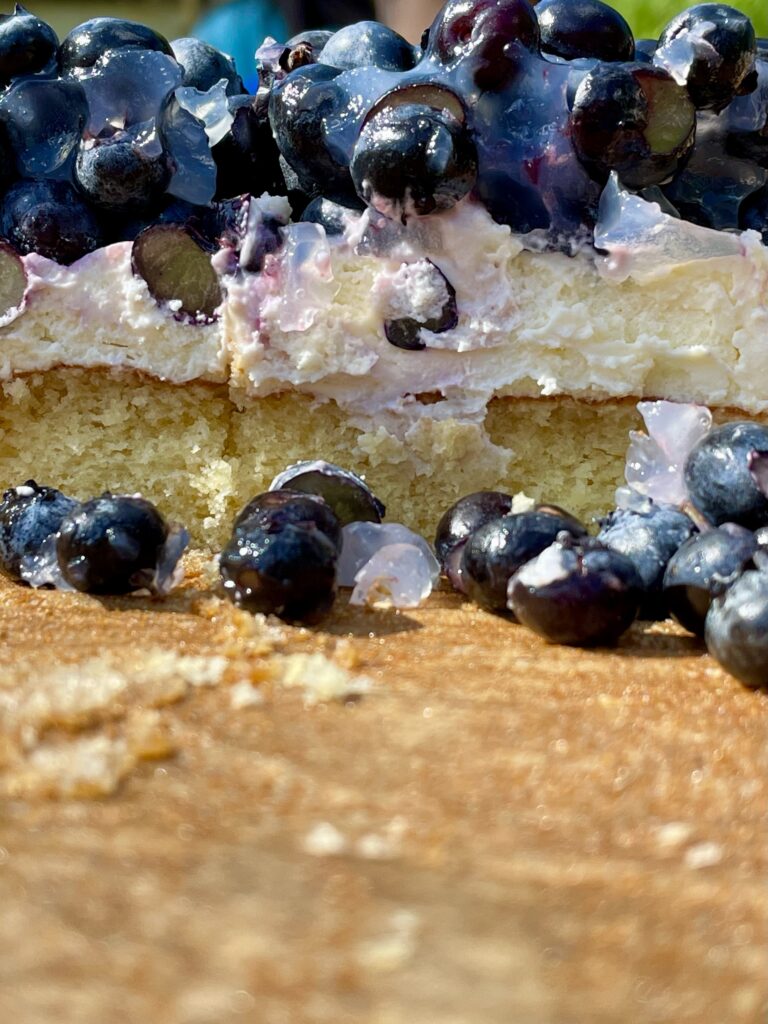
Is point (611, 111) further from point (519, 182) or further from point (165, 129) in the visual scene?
point (165, 129)

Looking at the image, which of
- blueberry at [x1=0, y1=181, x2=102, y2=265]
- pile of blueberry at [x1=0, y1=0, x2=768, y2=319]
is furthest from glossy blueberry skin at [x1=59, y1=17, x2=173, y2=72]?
blueberry at [x1=0, y1=181, x2=102, y2=265]

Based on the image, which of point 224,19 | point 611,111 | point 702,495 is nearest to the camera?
point 702,495

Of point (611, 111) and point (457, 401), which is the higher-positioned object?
point (611, 111)

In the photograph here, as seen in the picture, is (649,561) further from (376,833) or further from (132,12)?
(132,12)

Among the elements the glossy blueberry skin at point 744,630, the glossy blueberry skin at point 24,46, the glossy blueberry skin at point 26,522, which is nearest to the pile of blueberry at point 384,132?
the glossy blueberry skin at point 24,46

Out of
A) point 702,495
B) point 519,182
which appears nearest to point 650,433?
point 702,495

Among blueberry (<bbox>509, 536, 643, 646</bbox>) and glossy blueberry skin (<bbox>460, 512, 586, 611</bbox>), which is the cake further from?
blueberry (<bbox>509, 536, 643, 646</bbox>)
